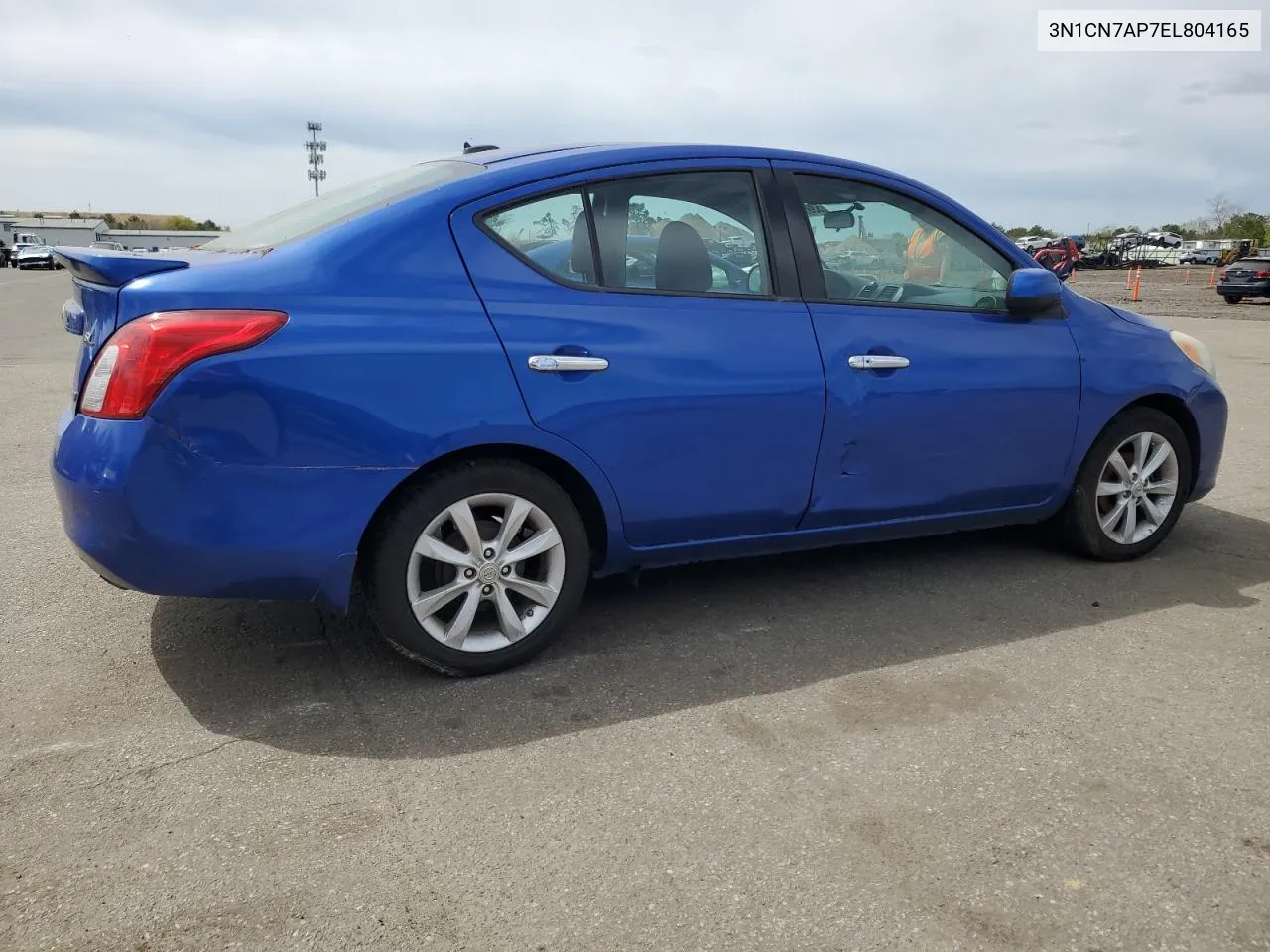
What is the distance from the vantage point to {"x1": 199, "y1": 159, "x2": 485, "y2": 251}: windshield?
3.49 metres

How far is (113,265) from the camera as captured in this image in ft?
9.92

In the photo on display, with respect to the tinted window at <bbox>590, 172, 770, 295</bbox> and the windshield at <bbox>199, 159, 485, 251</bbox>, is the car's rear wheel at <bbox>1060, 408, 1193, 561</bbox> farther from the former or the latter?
the windshield at <bbox>199, 159, 485, 251</bbox>

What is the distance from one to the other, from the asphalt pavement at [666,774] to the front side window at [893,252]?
1.17m

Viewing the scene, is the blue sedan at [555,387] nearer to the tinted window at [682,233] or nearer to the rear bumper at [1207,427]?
the tinted window at [682,233]

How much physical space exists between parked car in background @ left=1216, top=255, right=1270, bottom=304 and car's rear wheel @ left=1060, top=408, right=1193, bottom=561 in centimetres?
2703

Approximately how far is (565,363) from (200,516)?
44.6 inches

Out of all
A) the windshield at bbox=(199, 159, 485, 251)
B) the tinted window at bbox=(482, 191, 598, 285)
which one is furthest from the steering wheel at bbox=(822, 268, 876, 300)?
the windshield at bbox=(199, 159, 485, 251)

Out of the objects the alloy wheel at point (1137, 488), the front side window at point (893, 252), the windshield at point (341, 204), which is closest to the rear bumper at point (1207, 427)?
the alloy wheel at point (1137, 488)

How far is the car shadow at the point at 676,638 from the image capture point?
315cm

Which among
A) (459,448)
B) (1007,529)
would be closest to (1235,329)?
(1007,529)

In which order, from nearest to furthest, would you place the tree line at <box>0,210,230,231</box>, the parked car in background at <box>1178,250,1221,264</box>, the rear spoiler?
the rear spoiler → the parked car in background at <box>1178,250,1221,264</box> → the tree line at <box>0,210,230,231</box>

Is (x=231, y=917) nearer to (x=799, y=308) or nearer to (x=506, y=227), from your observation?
(x=506, y=227)

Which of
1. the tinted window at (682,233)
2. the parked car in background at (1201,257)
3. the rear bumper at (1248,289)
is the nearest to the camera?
the tinted window at (682,233)

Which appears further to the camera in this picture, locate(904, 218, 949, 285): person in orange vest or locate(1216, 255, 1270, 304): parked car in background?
locate(1216, 255, 1270, 304): parked car in background
